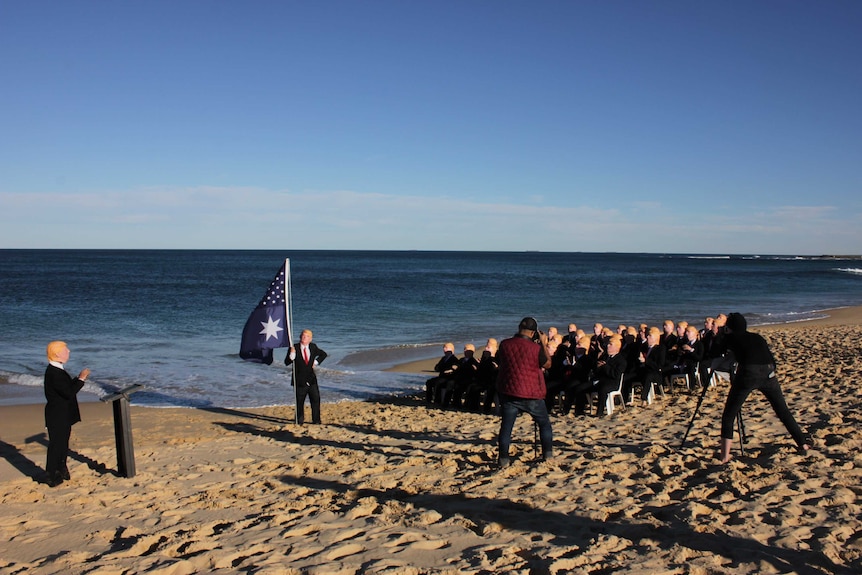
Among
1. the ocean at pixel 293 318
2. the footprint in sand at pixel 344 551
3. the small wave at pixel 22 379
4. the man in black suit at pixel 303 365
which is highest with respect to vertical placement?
the man in black suit at pixel 303 365

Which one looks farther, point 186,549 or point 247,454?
point 247,454

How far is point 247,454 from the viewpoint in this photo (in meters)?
8.16

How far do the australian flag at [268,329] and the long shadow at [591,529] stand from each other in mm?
4429

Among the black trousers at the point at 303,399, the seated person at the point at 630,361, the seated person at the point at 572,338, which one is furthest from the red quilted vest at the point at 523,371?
the seated person at the point at 572,338

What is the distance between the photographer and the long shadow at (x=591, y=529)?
432 cm

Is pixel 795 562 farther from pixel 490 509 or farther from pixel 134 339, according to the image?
pixel 134 339

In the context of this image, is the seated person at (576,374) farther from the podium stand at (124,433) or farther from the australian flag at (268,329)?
the podium stand at (124,433)

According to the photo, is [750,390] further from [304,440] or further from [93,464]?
[93,464]

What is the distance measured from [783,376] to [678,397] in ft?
8.96

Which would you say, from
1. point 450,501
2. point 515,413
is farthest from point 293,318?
point 450,501

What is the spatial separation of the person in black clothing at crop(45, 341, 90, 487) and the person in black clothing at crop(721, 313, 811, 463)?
637 centimetres

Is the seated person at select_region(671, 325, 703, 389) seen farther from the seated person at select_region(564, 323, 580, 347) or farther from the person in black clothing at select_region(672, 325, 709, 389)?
the seated person at select_region(564, 323, 580, 347)

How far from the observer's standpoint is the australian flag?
1038 centimetres

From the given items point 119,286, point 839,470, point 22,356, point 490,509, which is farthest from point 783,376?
point 119,286
